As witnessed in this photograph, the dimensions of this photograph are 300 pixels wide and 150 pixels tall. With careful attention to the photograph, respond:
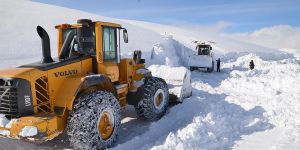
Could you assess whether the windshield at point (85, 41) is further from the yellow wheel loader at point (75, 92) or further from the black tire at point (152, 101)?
the black tire at point (152, 101)

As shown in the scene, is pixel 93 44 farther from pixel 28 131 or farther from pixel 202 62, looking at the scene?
pixel 202 62

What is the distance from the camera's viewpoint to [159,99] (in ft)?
26.3

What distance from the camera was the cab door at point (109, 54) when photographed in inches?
248

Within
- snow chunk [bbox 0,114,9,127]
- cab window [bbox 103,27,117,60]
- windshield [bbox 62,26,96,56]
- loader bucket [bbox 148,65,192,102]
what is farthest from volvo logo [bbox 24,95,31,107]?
loader bucket [bbox 148,65,192,102]

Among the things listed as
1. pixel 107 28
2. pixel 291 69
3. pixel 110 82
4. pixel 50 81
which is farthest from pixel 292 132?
pixel 291 69

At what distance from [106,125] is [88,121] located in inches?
26.5

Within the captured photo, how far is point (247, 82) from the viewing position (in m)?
13.4

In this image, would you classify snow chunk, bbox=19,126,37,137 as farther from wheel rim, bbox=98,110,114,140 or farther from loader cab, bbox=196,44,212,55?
loader cab, bbox=196,44,212,55

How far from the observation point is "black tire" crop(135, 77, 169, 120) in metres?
7.33

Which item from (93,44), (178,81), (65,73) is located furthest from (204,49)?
(65,73)

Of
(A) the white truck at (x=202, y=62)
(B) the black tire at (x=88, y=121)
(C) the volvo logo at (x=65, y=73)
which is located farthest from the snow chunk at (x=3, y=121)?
(A) the white truck at (x=202, y=62)

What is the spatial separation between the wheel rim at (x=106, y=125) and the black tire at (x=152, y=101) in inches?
60.9

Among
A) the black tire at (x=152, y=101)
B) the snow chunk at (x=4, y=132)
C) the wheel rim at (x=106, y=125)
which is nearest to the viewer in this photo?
the snow chunk at (x=4, y=132)

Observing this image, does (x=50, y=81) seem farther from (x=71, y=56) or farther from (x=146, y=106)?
(x=146, y=106)
